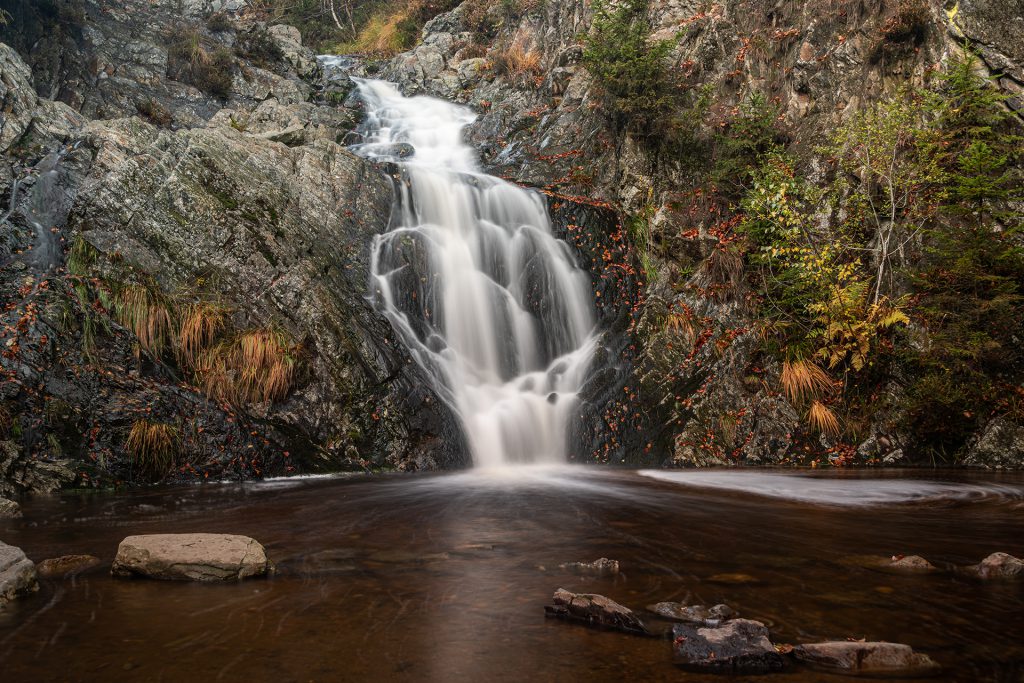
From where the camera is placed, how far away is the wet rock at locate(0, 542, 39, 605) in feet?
10.7

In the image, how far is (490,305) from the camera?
37.3 feet

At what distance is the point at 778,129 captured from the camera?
13609mm

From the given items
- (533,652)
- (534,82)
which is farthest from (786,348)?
(534,82)

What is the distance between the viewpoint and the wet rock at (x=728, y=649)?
251cm

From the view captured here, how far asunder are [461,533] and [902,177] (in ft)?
32.8

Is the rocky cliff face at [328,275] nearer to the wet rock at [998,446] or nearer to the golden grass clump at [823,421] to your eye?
the wet rock at [998,446]

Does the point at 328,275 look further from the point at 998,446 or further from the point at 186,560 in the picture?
the point at 998,446

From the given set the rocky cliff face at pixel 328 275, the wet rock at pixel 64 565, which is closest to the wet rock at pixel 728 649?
the wet rock at pixel 64 565

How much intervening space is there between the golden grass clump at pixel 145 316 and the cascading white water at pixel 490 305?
3302mm

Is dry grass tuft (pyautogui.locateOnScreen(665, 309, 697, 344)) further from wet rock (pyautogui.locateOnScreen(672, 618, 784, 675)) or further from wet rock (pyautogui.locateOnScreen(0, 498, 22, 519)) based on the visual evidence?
wet rock (pyautogui.locateOnScreen(0, 498, 22, 519))

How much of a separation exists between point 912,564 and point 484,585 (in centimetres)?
257

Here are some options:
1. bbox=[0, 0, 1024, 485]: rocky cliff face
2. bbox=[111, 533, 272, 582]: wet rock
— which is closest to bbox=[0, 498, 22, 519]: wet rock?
bbox=[0, 0, 1024, 485]: rocky cliff face

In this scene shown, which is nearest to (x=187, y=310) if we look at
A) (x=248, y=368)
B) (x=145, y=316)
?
(x=145, y=316)

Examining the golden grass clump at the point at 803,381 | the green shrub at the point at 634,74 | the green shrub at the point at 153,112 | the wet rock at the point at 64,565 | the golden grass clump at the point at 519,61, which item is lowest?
the wet rock at the point at 64,565
